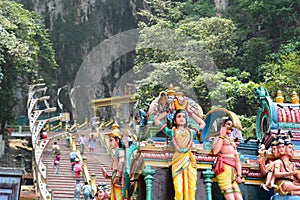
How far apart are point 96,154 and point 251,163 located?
49.8 ft

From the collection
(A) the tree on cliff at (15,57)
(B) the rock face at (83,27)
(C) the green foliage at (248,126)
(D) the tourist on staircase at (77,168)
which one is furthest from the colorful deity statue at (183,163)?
Result: (B) the rock face at (83,27)

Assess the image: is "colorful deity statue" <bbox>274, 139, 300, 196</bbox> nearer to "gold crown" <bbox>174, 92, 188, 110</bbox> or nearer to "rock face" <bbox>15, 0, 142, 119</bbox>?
"gold crown" <bbox>174, 92, 188, 110</bbox>

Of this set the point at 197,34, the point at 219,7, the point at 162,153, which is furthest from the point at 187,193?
the point at 219,7

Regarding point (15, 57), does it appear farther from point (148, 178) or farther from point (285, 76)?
point (148, 178)

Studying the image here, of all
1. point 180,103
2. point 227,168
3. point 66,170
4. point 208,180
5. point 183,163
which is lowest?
point 66,170

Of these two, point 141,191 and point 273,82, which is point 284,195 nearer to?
point 141,191

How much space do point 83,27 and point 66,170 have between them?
2310cm

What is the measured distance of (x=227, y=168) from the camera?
7316mm

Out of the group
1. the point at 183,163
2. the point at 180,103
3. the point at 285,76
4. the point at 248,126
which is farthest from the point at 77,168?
the point at 183,163

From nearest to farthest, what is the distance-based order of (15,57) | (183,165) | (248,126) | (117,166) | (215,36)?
(183,165) → (117,166) → (248,126) → (15,57) → (215,36)

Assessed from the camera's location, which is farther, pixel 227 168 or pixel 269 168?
pixel 269 168

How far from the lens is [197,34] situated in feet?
90.6

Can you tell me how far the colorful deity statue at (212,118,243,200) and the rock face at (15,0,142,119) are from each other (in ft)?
108

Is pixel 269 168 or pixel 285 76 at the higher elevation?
pixel 285 76
